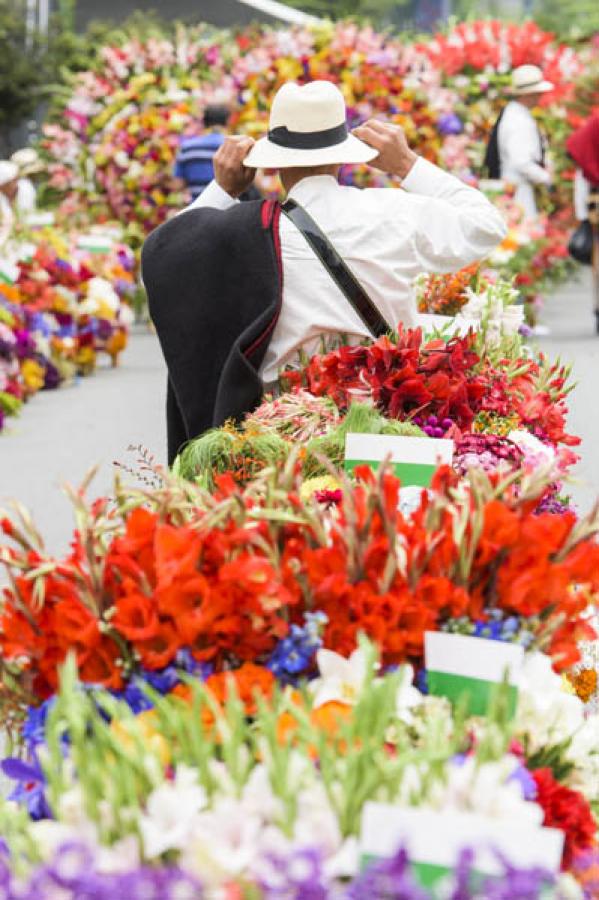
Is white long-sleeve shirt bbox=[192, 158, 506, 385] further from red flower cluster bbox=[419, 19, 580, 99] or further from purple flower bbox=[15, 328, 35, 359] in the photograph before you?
red flower cluster bbox=[419, 19, 580, 99]

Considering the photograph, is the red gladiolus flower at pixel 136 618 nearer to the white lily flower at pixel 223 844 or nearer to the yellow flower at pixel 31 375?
the white lily flower at pixel 223 844

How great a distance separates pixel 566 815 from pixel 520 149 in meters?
12.2

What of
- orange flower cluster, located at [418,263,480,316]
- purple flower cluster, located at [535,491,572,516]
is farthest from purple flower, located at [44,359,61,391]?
purple flower cluster, located at [535,491,572,516]

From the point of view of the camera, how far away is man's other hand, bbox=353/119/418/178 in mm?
4523

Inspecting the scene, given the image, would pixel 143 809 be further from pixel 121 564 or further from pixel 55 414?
pixel 55 414

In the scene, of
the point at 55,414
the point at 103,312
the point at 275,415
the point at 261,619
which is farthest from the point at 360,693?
the point at 103,312

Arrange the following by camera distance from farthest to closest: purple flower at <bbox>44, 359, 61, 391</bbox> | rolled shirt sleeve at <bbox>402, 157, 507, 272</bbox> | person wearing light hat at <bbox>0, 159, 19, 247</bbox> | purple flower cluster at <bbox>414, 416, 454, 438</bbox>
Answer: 1. person wearing light hat at <bbox>0, 159, 19, 247</bbox>
2. purple flower at <bbox>44, 359, 61, 391</bbox>
3. rolled shirt sleeve at <bbox>402, 157, 507, 272</bbox>
4. purple flower cluster at <bbox>414, 416, 454, 438</bbox>

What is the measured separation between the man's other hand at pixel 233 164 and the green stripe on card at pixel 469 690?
2.59 metres

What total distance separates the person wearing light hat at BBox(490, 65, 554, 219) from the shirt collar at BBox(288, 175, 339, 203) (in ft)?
31.4

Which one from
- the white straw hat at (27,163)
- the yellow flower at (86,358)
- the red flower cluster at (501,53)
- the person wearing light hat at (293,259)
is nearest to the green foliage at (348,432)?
the person wearing light hat at (293,259)

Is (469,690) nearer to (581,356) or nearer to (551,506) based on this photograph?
(551,506)

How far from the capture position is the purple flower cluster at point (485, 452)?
355 centimetres

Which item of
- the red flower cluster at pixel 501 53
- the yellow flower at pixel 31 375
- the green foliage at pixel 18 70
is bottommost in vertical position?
the green foliage at pixel 18 70

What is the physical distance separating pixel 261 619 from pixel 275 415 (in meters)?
1.65
